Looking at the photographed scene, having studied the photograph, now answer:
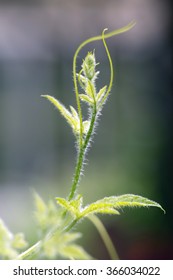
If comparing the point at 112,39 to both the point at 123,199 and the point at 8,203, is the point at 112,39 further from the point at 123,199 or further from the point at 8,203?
the point at 123,199

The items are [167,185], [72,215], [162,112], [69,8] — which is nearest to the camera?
[72,215]

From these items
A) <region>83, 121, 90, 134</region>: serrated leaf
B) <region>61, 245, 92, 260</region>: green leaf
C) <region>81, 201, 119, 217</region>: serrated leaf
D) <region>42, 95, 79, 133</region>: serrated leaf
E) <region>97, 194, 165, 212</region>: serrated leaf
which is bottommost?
<region>61, 245, 92, 260</region>: green leaf

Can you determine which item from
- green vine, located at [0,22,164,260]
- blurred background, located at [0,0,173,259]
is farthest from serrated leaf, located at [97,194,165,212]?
blurred background, located at [0,0,173,259]

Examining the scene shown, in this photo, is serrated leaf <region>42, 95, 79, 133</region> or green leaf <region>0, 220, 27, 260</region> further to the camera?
serrated leaf <region>42, 95, 79, 133</region>

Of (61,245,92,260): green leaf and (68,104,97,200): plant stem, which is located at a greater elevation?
(68,104,97,200): plant stem

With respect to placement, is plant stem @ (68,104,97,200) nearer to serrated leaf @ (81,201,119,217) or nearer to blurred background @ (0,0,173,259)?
serrated leaf @ (81,201,119,217)

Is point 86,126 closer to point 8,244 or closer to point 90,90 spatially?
point 90,90

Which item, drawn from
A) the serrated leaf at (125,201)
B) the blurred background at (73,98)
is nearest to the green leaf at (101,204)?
the serrated leaf at (125,201)
